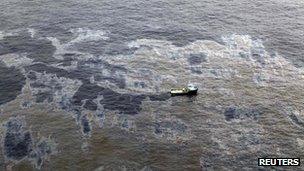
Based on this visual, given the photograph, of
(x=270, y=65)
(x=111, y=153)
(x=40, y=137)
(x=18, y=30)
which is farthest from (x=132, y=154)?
(x=18, y=30)

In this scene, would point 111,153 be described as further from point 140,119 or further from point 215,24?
point 215,24

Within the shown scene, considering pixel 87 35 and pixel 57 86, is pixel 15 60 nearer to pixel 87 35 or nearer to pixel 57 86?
pixel 57 86

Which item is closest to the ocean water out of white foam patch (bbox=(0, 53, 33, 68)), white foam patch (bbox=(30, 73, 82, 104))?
white foam patch (bbox=(0, 53, 33, 68))

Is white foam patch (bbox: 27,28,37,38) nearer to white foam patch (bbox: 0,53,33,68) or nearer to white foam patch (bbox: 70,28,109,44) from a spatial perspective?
white foam patch (bbox: 70,28,109,44)

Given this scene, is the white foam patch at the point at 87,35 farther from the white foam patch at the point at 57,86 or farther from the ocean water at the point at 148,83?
the white foam patch at the point at 57,86

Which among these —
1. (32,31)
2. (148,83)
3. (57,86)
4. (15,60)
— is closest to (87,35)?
(32,31)

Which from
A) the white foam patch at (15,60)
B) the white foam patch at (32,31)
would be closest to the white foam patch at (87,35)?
the white foam patch at (32,31)

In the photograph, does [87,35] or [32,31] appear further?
[32,31]
